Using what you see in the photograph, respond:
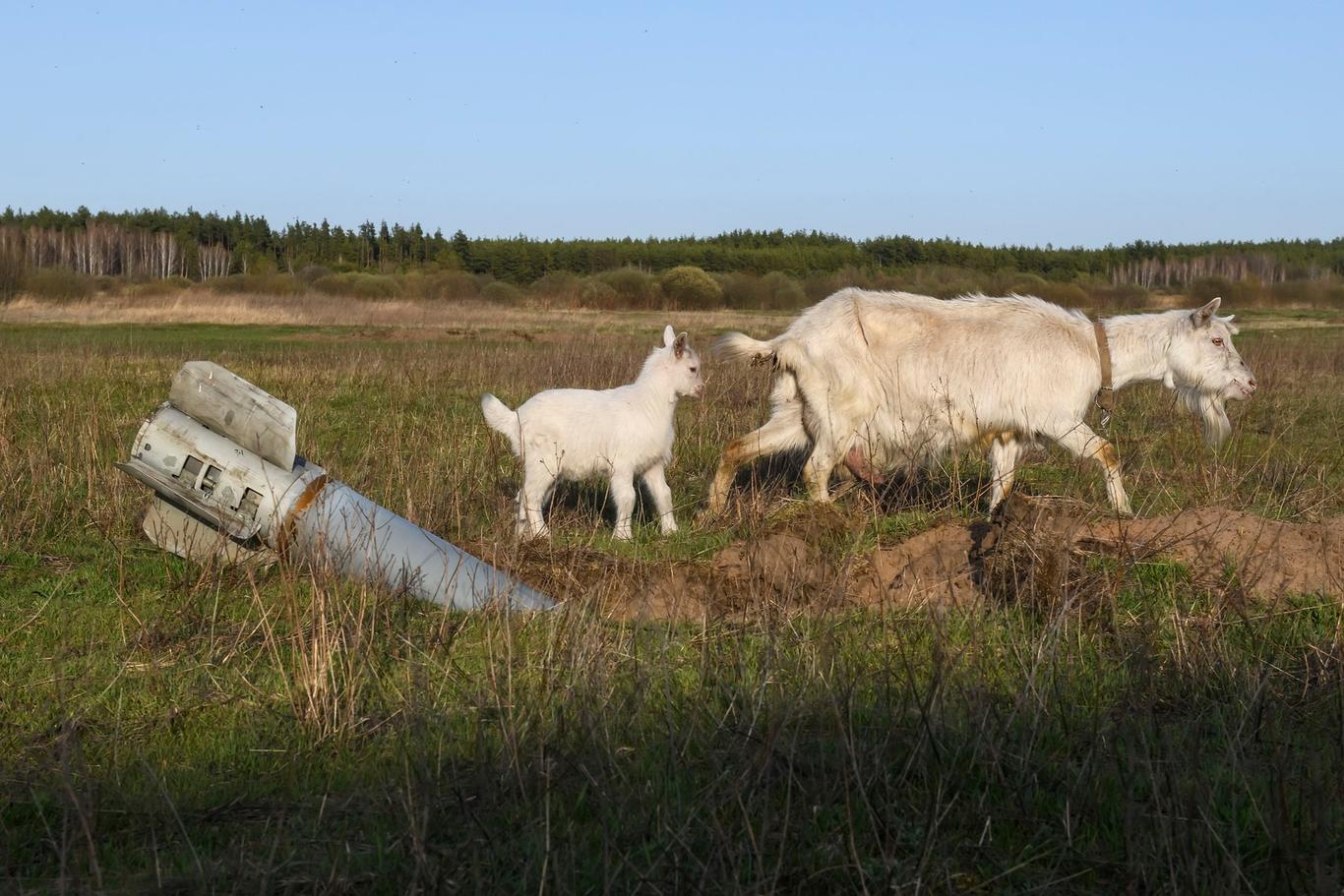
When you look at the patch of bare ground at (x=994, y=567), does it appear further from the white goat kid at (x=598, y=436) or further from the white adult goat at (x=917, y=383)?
the white adult goat at (x=917, y=383)

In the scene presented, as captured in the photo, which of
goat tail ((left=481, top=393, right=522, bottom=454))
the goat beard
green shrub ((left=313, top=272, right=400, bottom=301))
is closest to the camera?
goat tail ((left=481, top=393, right=522, bottom=454))

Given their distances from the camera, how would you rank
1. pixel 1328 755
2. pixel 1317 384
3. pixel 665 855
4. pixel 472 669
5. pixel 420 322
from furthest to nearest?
pixel 420 322 < pixel 1317 384 < pixel 472 669 < pixel 1328 755 < pixel 665 855

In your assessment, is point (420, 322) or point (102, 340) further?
point (420, 322)

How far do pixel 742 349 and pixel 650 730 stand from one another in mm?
5605

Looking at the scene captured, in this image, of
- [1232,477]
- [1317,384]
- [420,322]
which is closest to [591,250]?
[420,322]

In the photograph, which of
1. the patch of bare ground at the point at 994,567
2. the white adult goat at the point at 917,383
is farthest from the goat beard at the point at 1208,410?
the patch of bare ground at the point at 994,567

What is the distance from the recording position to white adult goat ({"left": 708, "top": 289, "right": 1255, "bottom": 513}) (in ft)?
29.9

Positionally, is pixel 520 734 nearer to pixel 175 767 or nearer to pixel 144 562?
pixel 175 767

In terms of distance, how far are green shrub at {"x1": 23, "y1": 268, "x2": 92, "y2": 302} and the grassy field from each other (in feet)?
183

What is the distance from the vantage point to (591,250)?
94562 mm

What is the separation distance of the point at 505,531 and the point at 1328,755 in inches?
183

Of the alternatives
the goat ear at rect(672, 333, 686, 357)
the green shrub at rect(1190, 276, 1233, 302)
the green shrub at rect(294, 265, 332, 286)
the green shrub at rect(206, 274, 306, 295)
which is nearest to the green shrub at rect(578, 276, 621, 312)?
the green shrub at rect(206, 274, 306, 295)

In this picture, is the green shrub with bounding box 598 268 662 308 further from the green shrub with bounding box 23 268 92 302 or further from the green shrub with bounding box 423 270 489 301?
the green shrub with bounding box 23 268 92 302

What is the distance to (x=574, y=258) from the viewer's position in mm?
94625
